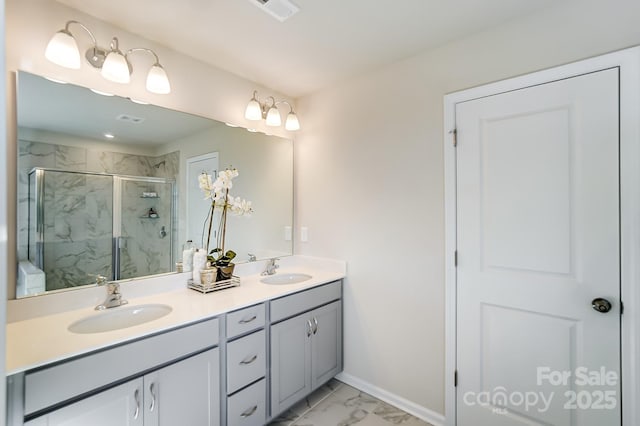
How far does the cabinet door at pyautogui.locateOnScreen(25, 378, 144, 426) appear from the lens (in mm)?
1102

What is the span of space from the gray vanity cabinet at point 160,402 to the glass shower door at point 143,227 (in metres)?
0.67

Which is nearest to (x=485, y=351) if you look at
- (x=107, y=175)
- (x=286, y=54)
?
(x=286, y=54)

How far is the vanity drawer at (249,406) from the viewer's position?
63.7 inches

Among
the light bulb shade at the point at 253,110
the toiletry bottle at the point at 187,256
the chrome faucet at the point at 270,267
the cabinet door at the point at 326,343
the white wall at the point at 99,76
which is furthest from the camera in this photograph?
the chrome faucet at the point at 270,267

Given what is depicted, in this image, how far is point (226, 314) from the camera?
160 cm

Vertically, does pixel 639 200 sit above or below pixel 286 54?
below

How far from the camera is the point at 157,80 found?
174cm

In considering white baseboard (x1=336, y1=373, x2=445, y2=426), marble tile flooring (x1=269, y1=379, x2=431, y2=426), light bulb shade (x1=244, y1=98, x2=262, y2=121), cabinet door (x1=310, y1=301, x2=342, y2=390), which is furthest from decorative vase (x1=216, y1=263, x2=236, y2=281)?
white baseboard (x1=336, y1=373, x2=445, y2=426)

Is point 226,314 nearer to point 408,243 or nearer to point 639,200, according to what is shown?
point 408,243

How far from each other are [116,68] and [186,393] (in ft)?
5.51

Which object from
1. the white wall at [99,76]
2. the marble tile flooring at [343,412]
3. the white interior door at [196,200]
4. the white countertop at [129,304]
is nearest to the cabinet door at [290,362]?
the marble tile flooring at [343,412]

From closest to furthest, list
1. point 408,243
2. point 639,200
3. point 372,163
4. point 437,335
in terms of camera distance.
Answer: point 639,200 < point 437,335 < point 408,243 < point 372,163

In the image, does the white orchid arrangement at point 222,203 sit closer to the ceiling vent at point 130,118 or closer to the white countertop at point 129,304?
the white countertop at point 129,304

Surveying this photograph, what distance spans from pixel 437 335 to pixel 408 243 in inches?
23.9
